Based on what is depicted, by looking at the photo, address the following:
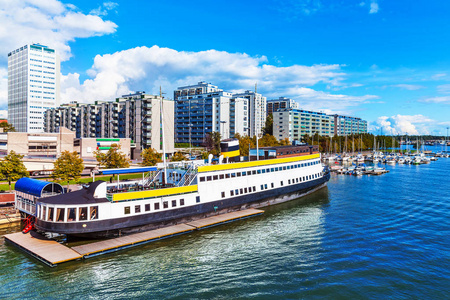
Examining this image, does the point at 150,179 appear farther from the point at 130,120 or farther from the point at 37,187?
the point at 130,120

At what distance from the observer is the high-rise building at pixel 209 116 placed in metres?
138

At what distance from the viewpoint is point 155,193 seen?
1245 inches

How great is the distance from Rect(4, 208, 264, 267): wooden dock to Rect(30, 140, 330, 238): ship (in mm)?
1169

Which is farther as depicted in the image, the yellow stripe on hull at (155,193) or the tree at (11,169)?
the tree at (11,169)

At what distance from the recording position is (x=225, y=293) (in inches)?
787

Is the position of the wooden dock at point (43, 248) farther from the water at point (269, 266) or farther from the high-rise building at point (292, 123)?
the high-rise building at point (292, 123)

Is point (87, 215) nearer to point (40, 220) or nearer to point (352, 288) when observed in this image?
point (40, 220)

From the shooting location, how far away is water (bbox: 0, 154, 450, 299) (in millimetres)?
20453

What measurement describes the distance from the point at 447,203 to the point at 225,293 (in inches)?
1747

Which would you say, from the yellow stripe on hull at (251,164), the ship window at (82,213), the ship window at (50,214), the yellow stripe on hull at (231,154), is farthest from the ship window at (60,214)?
the yellow stripe on hull at (231,154)

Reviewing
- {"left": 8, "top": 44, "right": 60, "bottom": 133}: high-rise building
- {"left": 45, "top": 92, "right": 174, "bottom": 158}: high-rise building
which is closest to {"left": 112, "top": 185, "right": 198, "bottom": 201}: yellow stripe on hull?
{"left": 45, "top": 92, "right": 174, "bottom": 158}: high-rise building

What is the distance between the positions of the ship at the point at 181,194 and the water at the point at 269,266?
3.39m

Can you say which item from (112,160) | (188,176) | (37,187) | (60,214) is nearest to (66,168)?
(112,160)

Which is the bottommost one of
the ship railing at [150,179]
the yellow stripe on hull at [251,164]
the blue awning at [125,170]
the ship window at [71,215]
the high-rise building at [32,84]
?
the ship window at [71,215]
